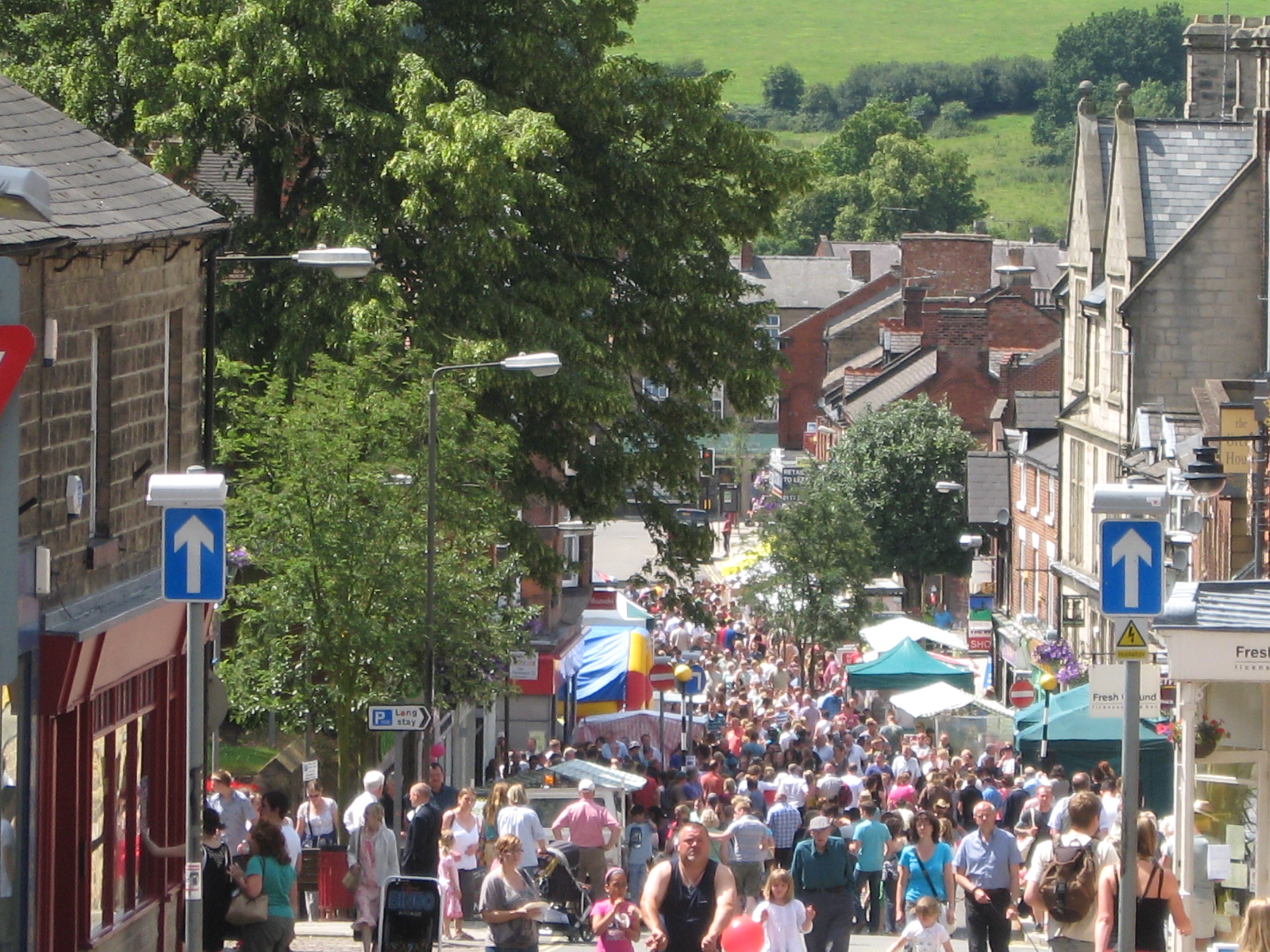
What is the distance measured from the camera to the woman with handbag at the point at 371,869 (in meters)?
16.1

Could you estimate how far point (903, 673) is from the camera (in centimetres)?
3675

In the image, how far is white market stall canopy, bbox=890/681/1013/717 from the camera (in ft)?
110

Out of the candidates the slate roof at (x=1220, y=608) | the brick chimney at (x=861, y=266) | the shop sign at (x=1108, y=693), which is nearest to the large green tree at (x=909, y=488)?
the shop sign at (x=1108, y=693)

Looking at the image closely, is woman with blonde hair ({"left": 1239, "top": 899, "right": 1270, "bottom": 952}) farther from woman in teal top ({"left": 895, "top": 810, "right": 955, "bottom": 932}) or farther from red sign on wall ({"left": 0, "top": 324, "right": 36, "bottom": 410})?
woman in teal top ({"left": 895, "top": 810, "right": 955, "bottom": 932})

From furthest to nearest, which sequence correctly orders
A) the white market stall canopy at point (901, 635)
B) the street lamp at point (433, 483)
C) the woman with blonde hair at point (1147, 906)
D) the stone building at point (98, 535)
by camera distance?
the white market stall canopy at point (901, 635)
the street lamp at point (433, 483)
the stone building at point (98, 535)
the woman with blonde hair at point (1147, 906)

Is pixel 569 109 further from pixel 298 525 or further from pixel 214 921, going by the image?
pixel 214 921

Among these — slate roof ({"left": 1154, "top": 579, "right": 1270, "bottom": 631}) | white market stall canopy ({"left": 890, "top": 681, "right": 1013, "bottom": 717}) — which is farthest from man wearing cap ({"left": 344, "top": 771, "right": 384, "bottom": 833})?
white market stall canopy ({"left": 890, "top": 681, "right": 1013, "bottom": 717})

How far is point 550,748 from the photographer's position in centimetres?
3012

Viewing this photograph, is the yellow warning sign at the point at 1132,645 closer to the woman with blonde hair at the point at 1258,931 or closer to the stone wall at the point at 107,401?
the woman with blonde hair at the point at 1258,931

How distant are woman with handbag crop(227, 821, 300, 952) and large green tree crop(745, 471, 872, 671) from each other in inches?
1545

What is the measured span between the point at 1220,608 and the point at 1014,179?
170456 mm

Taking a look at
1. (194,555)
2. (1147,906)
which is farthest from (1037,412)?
(194,555)

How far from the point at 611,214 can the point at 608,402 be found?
138 inches

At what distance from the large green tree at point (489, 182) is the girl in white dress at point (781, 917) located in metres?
11.0
